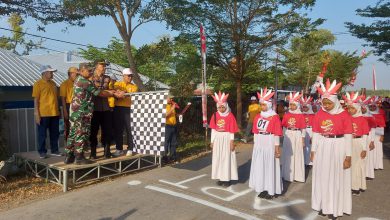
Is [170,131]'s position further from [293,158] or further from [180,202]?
[180,202]

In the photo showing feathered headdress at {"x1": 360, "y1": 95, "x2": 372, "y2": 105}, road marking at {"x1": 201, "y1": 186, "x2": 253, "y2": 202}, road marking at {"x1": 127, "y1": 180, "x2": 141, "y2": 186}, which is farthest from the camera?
feathered headdress at {"x1": 360, "y1": 95, "x2": 372, "y2": 105}

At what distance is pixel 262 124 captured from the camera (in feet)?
21.1

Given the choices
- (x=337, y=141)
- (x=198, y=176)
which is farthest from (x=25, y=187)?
(x=337, y=141)

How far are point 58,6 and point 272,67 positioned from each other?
10.7 metres

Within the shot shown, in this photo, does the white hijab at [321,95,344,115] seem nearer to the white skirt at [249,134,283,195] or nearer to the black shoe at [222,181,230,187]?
the white skirt at [249,134,283,195]

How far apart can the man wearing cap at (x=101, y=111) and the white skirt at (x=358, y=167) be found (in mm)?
5027

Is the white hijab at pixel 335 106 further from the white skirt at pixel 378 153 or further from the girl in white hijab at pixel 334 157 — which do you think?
the white skirt at pixel 378 153

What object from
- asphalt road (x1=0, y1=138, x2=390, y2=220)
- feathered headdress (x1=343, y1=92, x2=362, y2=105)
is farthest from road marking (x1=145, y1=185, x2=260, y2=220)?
feathered headdress (x1=343, y1=92, x2=362, y2=105)

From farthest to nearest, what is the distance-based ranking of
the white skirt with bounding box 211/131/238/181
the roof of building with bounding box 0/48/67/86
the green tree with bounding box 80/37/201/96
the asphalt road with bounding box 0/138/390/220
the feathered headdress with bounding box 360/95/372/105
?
the green tree with bounding box 80/37/201/96 → the roof of building with bounding box 0/48/67/86 → the feathered headdress with bounding box 360/95/372/105 → the white skirt with bounding box 211/131/238/181 → the asphalt road with bounding box 0/138/390/220

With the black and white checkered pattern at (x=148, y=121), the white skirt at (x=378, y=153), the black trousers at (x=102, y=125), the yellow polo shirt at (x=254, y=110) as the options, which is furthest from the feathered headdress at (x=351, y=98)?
the yellow polo shirt at (x=254, y=110)

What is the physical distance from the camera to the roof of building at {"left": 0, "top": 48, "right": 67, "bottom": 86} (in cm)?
1250

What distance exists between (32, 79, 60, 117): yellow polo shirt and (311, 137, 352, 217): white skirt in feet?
17.5

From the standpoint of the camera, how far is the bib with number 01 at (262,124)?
6363mm

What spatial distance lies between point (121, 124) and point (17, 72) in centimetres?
802
